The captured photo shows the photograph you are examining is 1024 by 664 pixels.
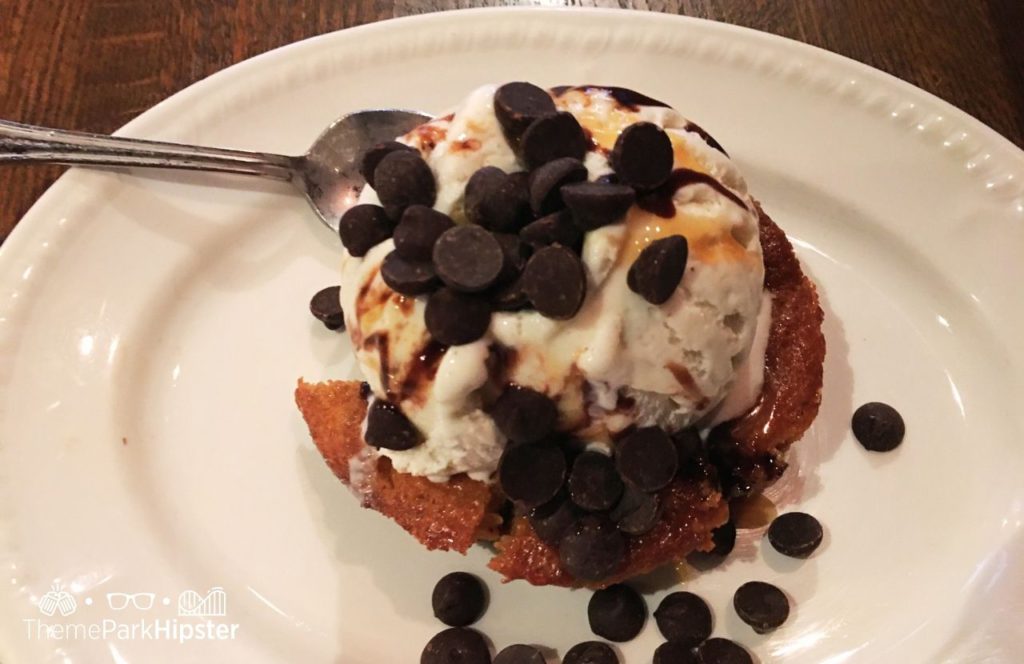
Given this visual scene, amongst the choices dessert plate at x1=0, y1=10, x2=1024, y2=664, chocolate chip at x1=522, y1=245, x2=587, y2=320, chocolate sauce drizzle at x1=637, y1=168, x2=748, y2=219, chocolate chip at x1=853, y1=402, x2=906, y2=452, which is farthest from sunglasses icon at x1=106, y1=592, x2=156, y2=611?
chocolate chip at x1=853, y1=402, x2=906, y2=452

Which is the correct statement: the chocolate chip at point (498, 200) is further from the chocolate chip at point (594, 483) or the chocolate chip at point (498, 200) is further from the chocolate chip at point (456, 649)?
the chocolate chip at point (456, 649)

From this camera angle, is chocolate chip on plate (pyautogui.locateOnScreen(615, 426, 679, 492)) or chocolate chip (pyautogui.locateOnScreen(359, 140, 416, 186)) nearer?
chocolate chip on plate (pyautogui.locateOnScreen(615, 426, 679, 492))

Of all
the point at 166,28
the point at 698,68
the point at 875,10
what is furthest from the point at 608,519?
the point at 166,28

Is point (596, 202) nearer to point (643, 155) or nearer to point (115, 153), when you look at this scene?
point (643, 155)

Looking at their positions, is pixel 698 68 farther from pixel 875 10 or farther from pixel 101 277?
pixel 101 277

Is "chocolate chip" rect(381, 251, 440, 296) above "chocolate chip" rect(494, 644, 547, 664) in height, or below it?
above

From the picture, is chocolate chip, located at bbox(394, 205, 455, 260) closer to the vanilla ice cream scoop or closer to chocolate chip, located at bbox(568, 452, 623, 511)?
the vanilla ice cream scoop

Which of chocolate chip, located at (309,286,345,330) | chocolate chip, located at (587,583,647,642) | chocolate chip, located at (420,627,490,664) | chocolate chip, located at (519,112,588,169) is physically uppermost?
chocolate chip, located at (519,112,588,169)
